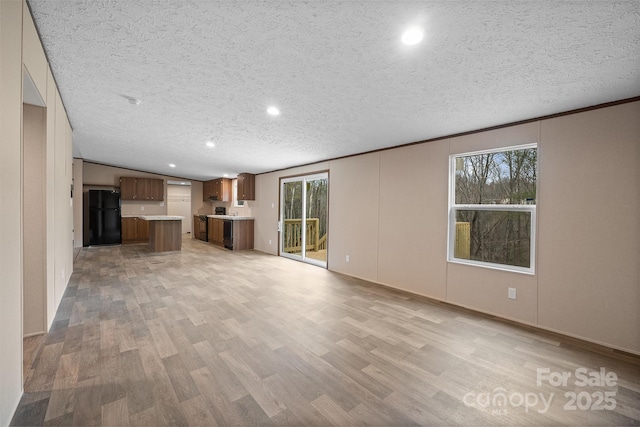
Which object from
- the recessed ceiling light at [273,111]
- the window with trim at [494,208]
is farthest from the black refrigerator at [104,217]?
the window with trim at [494,208]

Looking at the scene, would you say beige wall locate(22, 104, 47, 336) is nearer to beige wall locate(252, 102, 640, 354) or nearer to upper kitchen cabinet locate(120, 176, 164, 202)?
beige wall locate(252, 102, 640, 354)

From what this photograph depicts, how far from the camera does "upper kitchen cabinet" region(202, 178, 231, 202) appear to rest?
29.3ft

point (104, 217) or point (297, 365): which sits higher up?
point (104, 217)

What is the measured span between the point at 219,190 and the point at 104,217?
3.21m


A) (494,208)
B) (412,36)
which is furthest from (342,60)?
(494,208)

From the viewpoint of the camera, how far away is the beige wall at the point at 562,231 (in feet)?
7.81

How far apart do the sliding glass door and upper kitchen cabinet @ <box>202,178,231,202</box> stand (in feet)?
9.86

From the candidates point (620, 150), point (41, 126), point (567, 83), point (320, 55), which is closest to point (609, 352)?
point (620, 150)

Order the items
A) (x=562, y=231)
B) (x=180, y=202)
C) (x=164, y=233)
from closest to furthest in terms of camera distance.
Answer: (x=562, y=231)
(x=164, y=233)
(x=180, y=202)

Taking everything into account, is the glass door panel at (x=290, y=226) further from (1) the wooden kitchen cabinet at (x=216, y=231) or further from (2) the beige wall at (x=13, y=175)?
(2) the beige wall at (x=13, y=175)

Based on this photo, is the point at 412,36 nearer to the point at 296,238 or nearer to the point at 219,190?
the point at 296,238

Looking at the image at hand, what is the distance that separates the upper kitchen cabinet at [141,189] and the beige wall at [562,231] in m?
8.15

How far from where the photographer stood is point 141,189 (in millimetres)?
8750


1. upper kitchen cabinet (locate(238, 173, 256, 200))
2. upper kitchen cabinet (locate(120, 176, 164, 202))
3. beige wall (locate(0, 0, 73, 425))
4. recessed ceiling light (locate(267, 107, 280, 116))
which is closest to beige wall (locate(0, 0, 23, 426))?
beige wall (locate(0, 0, 73, 425))
